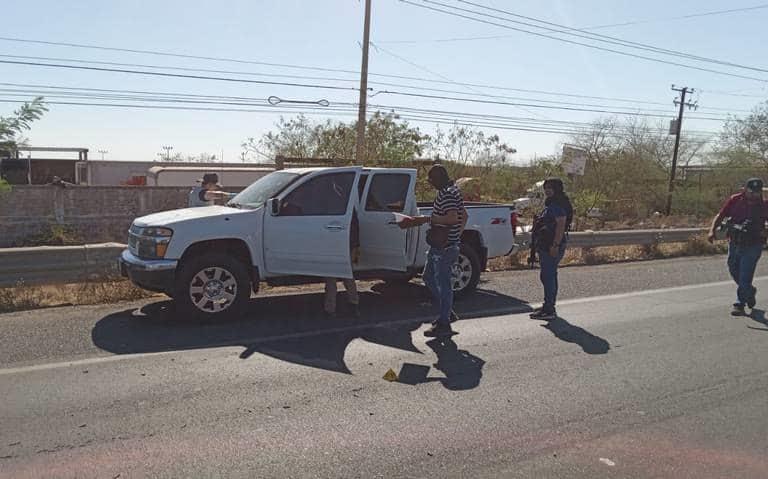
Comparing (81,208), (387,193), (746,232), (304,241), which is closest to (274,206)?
(304,241)

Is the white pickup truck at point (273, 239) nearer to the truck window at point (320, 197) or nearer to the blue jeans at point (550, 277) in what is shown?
the truck window at point (320, 197)

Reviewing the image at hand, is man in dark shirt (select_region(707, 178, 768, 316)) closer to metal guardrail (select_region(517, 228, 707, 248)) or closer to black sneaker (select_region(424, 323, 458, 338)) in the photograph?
black sneaker (select_region(424, 323, 458, 338))

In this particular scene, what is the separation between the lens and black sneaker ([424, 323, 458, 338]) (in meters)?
6.64

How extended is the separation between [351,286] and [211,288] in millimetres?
1630

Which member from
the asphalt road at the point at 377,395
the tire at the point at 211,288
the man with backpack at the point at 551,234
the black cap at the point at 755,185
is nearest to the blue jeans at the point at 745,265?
the asphalt road at the point at 377,395

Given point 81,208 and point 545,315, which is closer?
point 545,315

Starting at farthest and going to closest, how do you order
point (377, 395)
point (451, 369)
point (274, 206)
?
point (274, 206)
point (451, 369)
point (377, 395)

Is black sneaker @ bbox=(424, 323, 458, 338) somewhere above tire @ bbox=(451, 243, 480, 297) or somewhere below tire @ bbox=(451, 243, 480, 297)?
below

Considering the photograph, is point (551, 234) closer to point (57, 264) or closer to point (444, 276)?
point (444, 276)

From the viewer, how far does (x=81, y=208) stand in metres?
21.7

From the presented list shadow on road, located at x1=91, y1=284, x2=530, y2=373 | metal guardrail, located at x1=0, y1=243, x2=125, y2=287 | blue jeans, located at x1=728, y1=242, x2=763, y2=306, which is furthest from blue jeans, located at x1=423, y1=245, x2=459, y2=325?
metal guardrail, located at x1=0, y1=243, x2=125, y2=287

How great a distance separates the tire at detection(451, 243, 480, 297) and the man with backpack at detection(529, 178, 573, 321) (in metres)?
1.16

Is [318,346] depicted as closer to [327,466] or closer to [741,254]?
[327,466]

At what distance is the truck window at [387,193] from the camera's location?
792 centimetres
